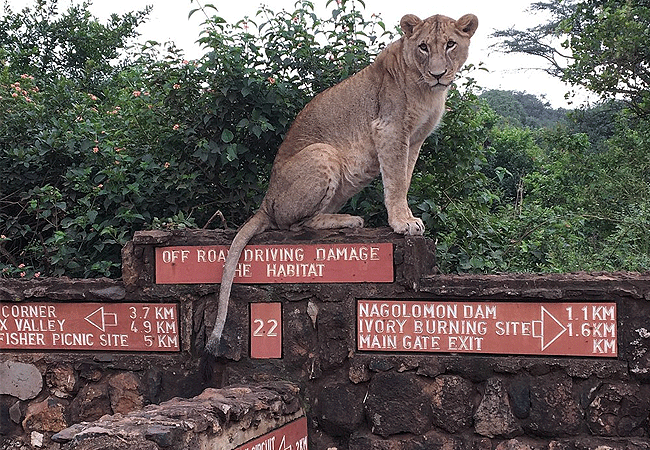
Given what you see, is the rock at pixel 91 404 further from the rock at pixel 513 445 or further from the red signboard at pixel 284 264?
the rock at pixel 513 445

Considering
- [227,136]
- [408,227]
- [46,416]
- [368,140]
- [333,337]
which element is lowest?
[46,416]

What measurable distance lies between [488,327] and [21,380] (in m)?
3.00

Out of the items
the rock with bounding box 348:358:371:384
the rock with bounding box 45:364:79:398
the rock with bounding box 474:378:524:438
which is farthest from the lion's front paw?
the rock with bounding box 45:364:79:398

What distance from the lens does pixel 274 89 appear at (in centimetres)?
638

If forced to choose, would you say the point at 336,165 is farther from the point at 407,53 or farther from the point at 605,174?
the point at 605,174

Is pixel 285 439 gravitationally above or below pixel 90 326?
below

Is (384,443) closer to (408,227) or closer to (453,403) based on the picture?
(453,403)

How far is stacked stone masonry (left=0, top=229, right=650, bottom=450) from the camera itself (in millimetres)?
4266

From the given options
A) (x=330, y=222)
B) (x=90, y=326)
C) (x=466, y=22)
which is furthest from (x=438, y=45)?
(x=90, y=326)

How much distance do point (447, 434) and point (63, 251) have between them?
3.62 m

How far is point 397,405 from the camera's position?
4.58 metres

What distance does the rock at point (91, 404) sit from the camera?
16.5 ft

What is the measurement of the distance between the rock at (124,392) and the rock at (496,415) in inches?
82.5

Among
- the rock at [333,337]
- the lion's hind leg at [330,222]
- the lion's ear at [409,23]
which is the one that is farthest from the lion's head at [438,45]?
the rock at [333,337]
